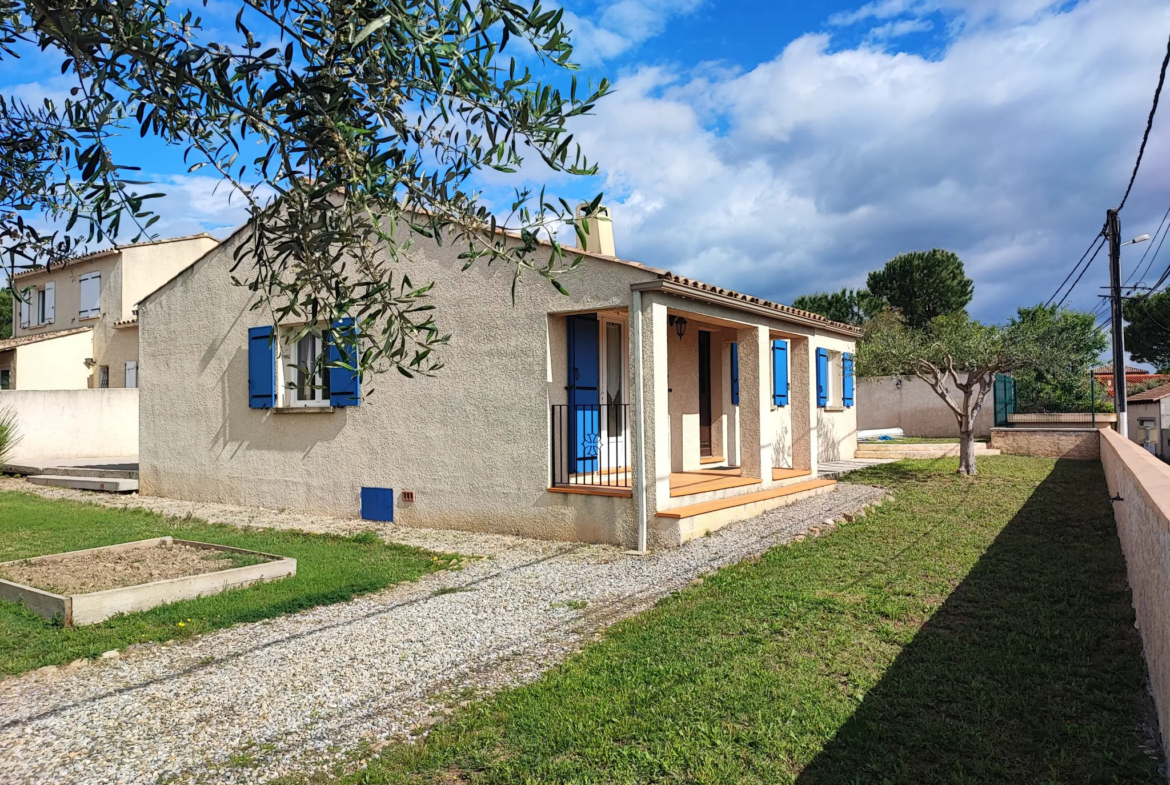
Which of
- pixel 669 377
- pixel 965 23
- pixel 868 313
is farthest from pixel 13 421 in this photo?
pixel 868 313

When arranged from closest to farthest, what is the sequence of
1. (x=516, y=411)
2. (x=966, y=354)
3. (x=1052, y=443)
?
(x=516, y=411) < (x=966, y=354) < (x=1052, y=443)

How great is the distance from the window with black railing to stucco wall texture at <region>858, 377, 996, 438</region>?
1611cm

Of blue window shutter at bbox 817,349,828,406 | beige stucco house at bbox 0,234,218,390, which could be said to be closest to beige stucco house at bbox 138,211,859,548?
blue window shutter at bbox 817,349,828,406

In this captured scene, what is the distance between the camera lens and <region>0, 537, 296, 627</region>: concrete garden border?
215 inches

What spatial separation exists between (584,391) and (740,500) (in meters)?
2.35

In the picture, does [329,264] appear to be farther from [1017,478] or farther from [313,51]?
[1017,478]

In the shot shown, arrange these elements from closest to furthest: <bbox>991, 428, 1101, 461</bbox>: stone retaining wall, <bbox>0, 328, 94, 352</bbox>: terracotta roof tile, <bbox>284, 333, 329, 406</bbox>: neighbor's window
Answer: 1. <bbox>284, 333, 329, 406</bbox>: neighbor's window
2. <bbox>991, 428, 1101, 461</bbox>: stone retaining wall
3. <bbox>0, 328, 94, 352</bbox>: terracotta roof tile

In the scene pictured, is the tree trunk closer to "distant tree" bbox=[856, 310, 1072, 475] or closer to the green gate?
"distant tree" bbox=[856, 310, 1072, 475]

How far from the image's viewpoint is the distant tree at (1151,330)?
36.7 meters

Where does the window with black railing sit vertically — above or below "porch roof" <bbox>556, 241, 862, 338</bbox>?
below

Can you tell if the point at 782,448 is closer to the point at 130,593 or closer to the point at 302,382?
the point at 302,382

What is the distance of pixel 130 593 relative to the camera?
5.80m

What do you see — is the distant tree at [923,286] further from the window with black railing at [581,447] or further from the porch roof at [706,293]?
the window with black railing at [581,447]

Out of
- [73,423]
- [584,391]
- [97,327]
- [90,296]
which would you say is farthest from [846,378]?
[90,296]
